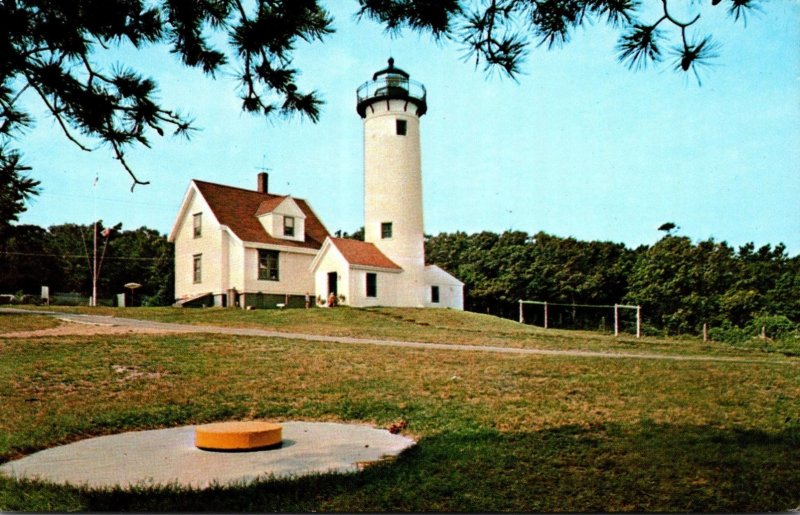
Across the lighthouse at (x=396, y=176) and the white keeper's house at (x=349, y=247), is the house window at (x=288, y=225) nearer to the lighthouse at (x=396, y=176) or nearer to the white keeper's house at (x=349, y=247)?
the white keeper's house at (x=349, y=247)

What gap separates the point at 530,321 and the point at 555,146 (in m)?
11.3

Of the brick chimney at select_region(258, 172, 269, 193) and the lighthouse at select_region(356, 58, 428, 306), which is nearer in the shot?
the lighthouse at select_region(356, 58, 428, 306)

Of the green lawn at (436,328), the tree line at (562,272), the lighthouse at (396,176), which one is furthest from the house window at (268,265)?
the lighthouse at (396,176)

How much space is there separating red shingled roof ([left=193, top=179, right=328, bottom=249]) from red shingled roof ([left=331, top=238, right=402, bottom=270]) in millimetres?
2267

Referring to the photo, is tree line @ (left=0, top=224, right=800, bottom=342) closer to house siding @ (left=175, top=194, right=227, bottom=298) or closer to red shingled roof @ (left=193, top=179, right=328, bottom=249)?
house siding @ (left=175, top=194, right=227, bottom=298)

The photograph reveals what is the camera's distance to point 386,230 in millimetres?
21625

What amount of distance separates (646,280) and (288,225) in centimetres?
1366

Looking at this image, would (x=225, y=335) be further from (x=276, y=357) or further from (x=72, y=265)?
(x=72, y=265)

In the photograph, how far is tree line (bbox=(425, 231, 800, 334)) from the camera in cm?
627

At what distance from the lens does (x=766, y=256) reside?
476 cm

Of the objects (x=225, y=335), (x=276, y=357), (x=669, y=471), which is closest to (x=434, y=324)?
(x=225, y=335)

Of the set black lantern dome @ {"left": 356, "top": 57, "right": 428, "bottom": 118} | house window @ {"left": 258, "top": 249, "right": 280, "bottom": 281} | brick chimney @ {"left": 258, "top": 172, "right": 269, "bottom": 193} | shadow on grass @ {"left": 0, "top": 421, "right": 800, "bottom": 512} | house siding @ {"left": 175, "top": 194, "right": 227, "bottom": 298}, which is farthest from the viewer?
brick chimney @ {"left": 258, "top": 172, "right": 269, "bottom": 193}

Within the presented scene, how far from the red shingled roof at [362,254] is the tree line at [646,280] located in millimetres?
3312

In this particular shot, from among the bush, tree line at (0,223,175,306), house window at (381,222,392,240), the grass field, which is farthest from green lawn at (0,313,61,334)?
house window at (381,222,392,240)
